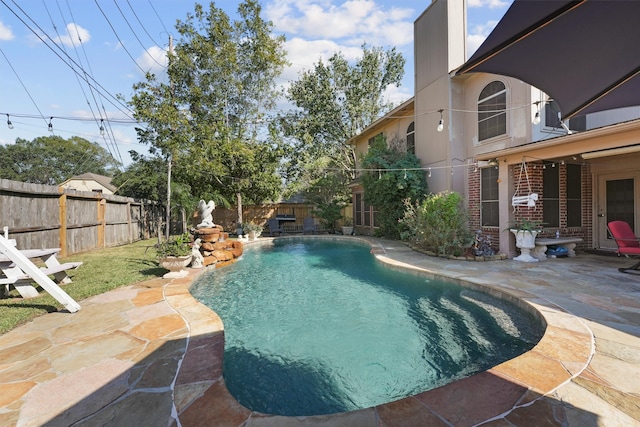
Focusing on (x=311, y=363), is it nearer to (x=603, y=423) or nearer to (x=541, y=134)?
(x=603, y=423)

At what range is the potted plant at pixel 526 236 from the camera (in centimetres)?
706

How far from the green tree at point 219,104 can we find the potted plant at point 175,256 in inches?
294

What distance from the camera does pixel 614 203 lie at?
7984mm

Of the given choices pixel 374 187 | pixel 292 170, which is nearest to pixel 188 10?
pixel 292 170

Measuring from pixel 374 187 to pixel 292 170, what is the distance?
836 centimetres

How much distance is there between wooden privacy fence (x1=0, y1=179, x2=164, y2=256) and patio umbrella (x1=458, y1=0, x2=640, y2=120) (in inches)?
350

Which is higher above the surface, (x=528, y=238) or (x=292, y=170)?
(x=292, y=170)

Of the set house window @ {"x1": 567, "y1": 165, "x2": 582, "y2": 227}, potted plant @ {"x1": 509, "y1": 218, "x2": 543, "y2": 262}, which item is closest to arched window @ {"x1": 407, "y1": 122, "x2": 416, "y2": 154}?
house window @ {"x1": 567, "y1": 165, "x2": 582, "y2": 227}

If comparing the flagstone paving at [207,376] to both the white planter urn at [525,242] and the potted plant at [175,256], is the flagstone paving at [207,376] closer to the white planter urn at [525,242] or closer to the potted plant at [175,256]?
the potted plant at [175,256]

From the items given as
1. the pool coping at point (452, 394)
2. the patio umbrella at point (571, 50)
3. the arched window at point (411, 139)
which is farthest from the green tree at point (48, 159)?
the patio umbrella at point (571, 50)

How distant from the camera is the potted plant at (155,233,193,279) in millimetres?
6090

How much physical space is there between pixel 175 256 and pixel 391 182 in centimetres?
787

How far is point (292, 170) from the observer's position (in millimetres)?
19141

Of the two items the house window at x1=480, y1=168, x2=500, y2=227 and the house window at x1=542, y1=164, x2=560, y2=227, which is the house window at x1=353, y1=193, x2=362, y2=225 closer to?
the house window at x1=480, y1=168, x2=500, y2=227
